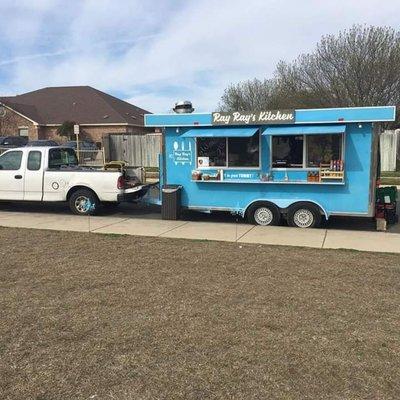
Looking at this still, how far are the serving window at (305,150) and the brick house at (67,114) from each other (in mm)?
36384

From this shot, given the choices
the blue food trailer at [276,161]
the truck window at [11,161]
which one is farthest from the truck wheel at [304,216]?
the truck window at [11,161]

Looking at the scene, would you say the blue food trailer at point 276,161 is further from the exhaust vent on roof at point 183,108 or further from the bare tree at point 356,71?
the bare tree at point 356,71

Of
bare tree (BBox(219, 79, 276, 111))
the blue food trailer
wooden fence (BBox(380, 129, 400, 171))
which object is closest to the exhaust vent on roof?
the blue food trailer

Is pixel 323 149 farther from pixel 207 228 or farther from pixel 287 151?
pixel 207 228

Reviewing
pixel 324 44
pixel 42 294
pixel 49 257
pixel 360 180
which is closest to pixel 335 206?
pixel 360 180

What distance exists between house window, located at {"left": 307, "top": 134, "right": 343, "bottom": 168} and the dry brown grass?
2763 millimetres

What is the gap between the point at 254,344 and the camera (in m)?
4.48

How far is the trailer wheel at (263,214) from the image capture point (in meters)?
10.7

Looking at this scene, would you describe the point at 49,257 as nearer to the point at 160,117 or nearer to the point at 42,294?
the point at 42,294

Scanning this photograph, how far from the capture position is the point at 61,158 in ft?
43.7

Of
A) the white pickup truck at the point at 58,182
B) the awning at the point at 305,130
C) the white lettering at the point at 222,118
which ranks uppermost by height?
the white lettering at the point at 222,118

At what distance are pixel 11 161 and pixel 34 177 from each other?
86 centimetres

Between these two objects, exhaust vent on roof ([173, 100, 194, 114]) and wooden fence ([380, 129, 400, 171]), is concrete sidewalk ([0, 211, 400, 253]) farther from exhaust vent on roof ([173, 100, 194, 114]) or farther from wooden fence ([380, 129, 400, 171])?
wooden fence ([380, 129, 400, 171])

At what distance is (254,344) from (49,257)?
439cm
